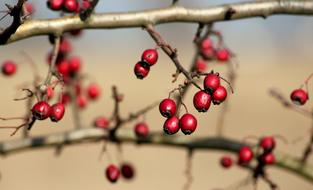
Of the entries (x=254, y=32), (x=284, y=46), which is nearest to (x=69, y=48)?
(x=284, y=46)

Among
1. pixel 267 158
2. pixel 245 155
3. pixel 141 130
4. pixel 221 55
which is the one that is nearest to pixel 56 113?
pixel 141 130

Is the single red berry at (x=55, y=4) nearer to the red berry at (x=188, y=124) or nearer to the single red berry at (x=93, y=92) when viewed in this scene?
the red berry at (x=188, y=124)

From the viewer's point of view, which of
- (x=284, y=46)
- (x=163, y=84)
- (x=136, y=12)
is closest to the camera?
(x=136, y=12)

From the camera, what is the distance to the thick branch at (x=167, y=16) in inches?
129

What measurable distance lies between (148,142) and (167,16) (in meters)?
1.32

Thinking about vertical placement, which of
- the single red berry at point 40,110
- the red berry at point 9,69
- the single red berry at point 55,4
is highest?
A: the red berry at point 9,69

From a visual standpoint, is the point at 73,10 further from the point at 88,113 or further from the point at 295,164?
the point at 88,113

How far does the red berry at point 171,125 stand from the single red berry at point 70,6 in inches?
39.7

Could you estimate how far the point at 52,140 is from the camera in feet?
14.6

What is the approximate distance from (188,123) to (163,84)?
3436 centimetres

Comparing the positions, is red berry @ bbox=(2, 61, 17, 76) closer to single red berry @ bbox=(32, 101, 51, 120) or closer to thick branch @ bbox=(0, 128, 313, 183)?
thick branch @ bbox=(0, 128, 313, 183)

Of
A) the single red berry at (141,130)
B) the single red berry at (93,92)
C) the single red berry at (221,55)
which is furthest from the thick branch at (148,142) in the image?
the single red berry at (93,92)

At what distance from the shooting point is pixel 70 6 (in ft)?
11.4

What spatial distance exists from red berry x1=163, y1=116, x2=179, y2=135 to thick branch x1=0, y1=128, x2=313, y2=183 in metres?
1.55
